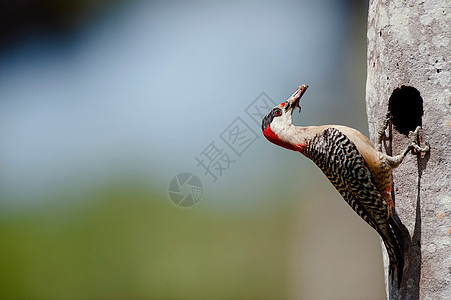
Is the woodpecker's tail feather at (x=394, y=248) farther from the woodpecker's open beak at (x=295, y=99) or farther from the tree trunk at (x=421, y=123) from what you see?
the woodpecker's open beak at (x=295, y=99)

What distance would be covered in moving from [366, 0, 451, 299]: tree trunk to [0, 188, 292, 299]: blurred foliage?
17.6 ft

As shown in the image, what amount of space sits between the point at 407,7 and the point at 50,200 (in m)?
7.08

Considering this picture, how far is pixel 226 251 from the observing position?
8.88 metres

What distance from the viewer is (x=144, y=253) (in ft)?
28.9

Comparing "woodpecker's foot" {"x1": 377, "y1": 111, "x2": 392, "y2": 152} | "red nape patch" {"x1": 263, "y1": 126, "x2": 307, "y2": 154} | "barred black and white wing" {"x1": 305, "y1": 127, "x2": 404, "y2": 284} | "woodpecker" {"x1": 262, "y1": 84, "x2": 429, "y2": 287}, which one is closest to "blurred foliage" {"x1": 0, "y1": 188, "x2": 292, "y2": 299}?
"red nape patch" {"x1": 263, "y1": 126, "x2": 307, "y2": 154}

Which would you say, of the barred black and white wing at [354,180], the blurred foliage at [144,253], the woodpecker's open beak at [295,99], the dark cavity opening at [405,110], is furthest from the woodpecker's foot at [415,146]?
the blurred foliage at [144,253]

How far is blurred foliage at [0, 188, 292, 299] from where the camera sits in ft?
26.9

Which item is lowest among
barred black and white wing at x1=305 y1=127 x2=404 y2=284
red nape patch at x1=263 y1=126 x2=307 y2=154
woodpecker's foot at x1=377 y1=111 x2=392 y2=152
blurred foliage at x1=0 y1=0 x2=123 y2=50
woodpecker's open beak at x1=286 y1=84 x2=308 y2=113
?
barred black and white wing at x1=305 y1=127 x2=404 y2=284

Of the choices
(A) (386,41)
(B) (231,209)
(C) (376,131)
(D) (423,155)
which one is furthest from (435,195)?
(B) (231,209)

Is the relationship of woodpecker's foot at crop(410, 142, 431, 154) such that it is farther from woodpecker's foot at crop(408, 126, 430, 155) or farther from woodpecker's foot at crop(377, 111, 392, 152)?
woodpecker's foot at crop(377, 111, 392, 152)

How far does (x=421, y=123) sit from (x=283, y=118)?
1.01 meters

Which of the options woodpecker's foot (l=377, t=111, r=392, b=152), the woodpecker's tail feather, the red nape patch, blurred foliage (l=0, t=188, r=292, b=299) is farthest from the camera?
blurred foliage (l=0, t=188, r=292, b=299)

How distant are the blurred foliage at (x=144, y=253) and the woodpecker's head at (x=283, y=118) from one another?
4675mm

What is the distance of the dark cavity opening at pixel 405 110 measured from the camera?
8.69ft
